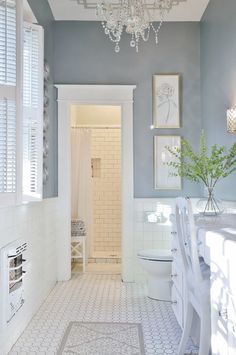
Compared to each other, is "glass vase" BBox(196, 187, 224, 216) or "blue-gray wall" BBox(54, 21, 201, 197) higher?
"blue-gray wall" BBox(54, 21, 201, 197)

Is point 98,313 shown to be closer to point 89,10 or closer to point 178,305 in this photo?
point 178,305

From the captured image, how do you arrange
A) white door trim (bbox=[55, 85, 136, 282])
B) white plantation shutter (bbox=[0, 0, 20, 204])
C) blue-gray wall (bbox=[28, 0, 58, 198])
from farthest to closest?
1. white door trim (bbox=[55, 85, 136, 282])
2. blue-gray wall (bbox=[28, 0, 58, 198])
3. white plantation shutter (bbox=[0, 0, 20, 204])

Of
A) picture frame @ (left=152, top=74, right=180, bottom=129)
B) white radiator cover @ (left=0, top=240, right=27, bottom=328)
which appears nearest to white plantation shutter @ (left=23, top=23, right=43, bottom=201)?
white radiator cover @ (left=0, top=240, right=27, bottom=328)

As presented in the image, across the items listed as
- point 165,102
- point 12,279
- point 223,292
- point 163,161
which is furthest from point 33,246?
point 165,102

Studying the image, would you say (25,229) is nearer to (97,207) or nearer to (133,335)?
(133,335)

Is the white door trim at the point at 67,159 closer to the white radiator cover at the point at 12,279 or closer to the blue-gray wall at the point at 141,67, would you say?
the blue-gray wall at the point at 141,67

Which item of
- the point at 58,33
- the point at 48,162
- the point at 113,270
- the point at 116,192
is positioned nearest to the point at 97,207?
the point at 116,192

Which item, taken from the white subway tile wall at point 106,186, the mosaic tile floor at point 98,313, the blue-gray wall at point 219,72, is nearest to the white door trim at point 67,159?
the mosaic tile floor at point 98,313

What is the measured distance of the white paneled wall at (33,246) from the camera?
2496 millimetres

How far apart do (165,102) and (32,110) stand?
191cm

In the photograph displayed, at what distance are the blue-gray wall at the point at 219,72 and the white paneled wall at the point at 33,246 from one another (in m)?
1.70

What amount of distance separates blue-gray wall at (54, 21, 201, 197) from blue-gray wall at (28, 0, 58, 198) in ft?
0.65

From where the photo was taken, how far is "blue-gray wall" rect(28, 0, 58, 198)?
3.83 meters

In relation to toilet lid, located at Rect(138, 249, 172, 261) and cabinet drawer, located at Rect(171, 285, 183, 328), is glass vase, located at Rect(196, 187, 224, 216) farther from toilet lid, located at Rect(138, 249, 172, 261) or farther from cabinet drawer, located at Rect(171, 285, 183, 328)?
toilet lid, located at Rect(138, 249, 172, 261)
